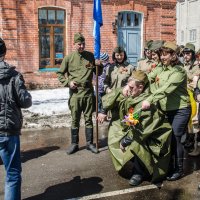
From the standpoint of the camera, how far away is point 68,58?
633 cm

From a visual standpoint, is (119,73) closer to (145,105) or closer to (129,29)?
(145,105)

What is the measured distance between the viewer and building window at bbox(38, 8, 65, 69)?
13.6 m

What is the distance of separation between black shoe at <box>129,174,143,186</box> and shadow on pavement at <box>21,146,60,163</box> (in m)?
2.06

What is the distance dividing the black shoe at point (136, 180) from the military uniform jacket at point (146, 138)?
0.19 meters

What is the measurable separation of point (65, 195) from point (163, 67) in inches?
91.5

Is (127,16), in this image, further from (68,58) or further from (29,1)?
(68,58)

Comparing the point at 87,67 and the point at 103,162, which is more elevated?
the point at 87,67

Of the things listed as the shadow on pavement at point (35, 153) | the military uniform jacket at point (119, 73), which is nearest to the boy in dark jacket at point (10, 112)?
the shadow on pavement at point (35, 153)

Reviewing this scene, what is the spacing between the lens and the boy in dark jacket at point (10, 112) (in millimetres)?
3709

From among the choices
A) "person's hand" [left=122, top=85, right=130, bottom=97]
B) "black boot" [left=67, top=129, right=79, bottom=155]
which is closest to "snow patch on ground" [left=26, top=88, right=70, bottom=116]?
"black boot" [left=67, top=129, right=79, bottom=155]

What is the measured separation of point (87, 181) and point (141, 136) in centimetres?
108

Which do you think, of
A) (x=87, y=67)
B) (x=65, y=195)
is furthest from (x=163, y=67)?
(x=65, y=195)

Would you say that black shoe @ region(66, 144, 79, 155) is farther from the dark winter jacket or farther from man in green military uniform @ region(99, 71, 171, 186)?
the dark winter jacket

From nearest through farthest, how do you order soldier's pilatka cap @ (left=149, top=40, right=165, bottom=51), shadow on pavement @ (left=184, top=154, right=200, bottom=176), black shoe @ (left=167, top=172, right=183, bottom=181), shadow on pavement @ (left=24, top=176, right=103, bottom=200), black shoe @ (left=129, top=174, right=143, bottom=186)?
shadow on pavement @ (left=24, top=176, right=103, bottom=200), black shoe @ (left=129, top=174, right=143, bottom=186), black shoe @ (left=167, top=172, right=183, bottom=181), shadow on pavement @ (left=184, top=154, right=200, bottom=176), soldier's pilatka cap @ (left=149, top=40, right=165, bottom=51)
